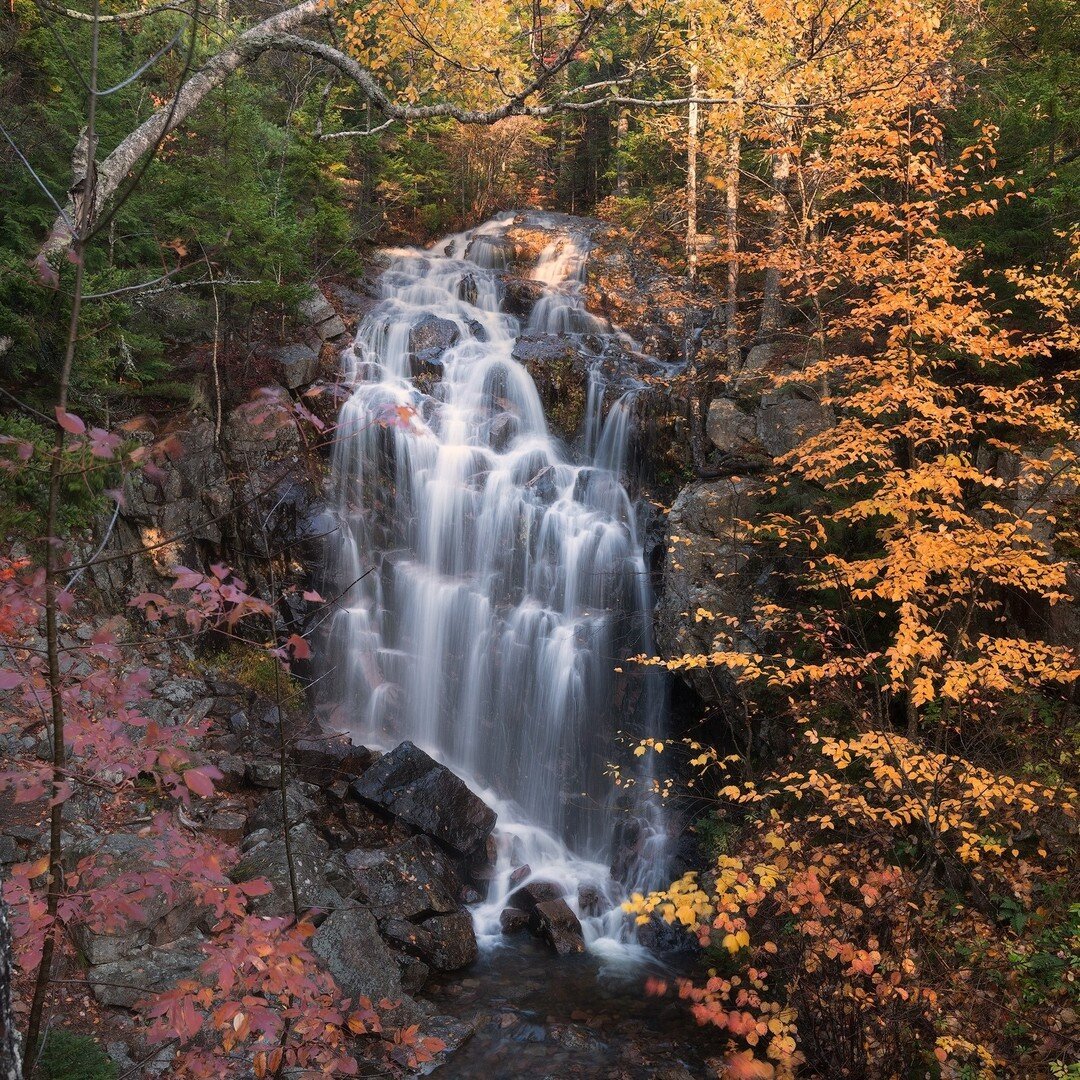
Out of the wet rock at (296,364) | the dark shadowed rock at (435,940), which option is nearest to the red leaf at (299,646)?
the dark shadowed rock at (435,940)

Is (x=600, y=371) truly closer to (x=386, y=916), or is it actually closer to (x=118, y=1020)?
(x=386, y=916)

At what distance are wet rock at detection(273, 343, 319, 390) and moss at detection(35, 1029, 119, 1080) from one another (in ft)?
33.9

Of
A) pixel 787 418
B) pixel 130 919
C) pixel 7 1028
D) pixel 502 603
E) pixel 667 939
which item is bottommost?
pixel 667 939

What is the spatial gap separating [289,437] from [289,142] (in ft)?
22.7

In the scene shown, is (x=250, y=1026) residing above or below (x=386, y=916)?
above

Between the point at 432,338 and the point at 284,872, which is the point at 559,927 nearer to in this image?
the point at 284,872

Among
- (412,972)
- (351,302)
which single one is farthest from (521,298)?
(412,972)

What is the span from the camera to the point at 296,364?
42.1 feet

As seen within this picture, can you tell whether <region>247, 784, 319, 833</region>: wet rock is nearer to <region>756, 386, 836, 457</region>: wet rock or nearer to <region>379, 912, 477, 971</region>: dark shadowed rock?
<region>379, 912, 477, 971</region>: dark shadowed rock

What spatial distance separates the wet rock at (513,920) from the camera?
26.7ft

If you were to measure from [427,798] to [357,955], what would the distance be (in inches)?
93.1

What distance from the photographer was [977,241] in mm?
8477

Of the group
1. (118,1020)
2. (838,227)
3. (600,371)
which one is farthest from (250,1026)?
(838,227)

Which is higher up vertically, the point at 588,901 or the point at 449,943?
the point at 449,943
